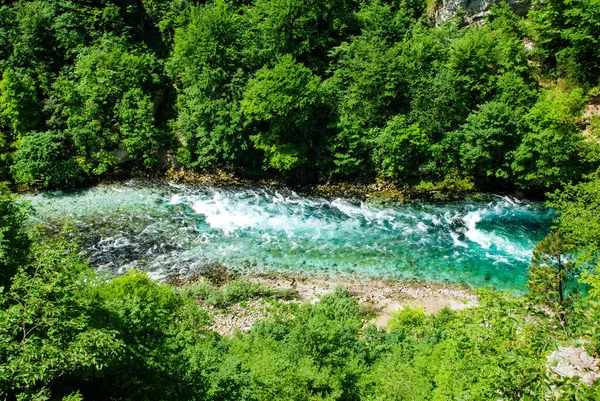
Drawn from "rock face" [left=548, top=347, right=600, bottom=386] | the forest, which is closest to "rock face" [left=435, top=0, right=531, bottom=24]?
the forest

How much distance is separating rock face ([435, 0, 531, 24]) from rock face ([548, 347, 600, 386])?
34.8 metres

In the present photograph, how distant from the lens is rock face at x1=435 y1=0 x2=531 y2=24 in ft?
115

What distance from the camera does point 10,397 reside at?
862 centimetres

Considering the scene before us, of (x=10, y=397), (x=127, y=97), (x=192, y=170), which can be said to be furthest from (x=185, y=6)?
(x=10, y=397)

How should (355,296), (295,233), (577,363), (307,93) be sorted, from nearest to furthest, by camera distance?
1. (577,363)
2. (355,296)
3. (295,233)
4. (307,93)

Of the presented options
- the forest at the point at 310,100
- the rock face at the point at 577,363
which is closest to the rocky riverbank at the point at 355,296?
the forest at the point at 310,100

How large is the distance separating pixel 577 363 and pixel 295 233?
21433 millimetres

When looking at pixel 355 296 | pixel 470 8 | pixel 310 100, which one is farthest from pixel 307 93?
pixel 470 8

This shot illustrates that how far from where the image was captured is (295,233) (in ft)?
94.4

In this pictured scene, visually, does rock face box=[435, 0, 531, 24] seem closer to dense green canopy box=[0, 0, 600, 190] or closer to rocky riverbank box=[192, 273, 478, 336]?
dense green canopy box=[0, 0, 600, 190]

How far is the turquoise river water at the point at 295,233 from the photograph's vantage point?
25688 mm

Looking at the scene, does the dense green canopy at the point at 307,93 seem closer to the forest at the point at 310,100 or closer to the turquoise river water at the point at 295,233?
the forest at the point at 310,100

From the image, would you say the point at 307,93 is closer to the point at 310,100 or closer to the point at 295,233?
the point at 310,100

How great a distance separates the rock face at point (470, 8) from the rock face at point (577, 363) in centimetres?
3477
